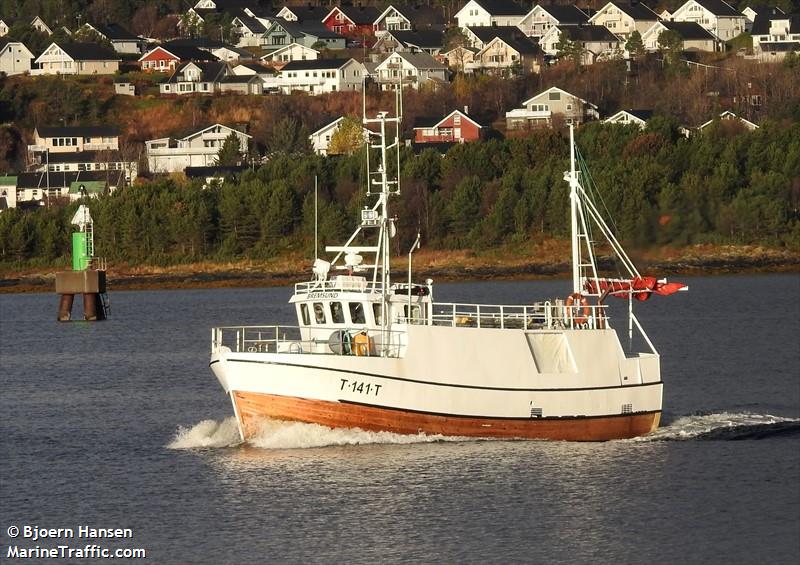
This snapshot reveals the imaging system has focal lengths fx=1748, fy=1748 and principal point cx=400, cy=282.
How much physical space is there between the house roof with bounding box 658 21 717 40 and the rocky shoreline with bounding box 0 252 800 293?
81.1 metres

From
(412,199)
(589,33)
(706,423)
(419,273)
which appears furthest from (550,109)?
(706,423)

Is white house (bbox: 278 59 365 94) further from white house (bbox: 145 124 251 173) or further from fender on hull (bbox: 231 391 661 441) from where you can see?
fender on hull (bbox: 231 391 661 441)

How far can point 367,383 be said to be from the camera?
44125mm

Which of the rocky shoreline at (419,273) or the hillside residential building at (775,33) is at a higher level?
the hillside residential building at (775,33)

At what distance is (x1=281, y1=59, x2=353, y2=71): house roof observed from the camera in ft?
604

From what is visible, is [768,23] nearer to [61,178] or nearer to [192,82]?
[192,82]

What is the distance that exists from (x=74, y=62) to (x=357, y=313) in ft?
498

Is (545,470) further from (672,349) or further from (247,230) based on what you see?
(247,230)

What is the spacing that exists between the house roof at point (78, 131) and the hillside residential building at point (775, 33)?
6610 cm

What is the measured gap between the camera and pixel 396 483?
1624 inches

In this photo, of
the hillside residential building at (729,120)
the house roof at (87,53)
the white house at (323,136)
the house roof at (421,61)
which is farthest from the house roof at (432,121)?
the house roof at (87,53)

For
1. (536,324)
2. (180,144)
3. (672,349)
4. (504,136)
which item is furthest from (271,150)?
(536,324)

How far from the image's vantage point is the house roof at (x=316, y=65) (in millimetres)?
184000

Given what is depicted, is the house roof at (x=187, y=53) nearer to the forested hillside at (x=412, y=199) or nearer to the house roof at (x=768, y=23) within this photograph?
the house roof at (x=768, y=23)
